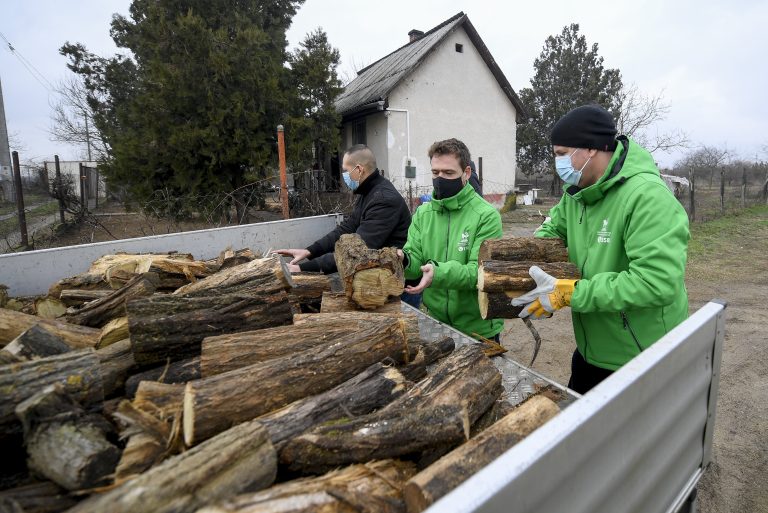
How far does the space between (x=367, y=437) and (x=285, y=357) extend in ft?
1.89

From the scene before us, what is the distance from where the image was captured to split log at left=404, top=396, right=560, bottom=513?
1172mm

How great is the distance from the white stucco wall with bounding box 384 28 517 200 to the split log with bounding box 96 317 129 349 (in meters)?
12.1

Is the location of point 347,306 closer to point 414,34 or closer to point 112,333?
point 112,333

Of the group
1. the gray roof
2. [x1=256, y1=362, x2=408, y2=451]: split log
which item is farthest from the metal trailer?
the gray roof

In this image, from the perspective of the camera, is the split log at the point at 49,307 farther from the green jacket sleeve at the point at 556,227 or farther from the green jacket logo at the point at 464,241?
the green jacket sleeve at the point at 556,227

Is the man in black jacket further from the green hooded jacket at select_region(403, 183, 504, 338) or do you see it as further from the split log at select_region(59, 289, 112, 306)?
the split log at select_region(59, 289, 112, 306)

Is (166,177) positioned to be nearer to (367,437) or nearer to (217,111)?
(217,111)

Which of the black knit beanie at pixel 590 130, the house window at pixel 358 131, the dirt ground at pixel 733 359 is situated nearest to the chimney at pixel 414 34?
the house window at pixel 358 131

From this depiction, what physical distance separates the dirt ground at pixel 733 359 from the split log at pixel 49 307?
12.8 feet

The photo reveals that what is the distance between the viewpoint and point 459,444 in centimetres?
146

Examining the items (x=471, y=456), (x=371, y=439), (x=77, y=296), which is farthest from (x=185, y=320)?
(x=471, y=456)

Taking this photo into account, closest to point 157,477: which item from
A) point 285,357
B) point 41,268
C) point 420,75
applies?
point 285,357

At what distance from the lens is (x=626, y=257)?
6.63ft

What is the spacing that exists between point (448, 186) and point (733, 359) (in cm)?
373
